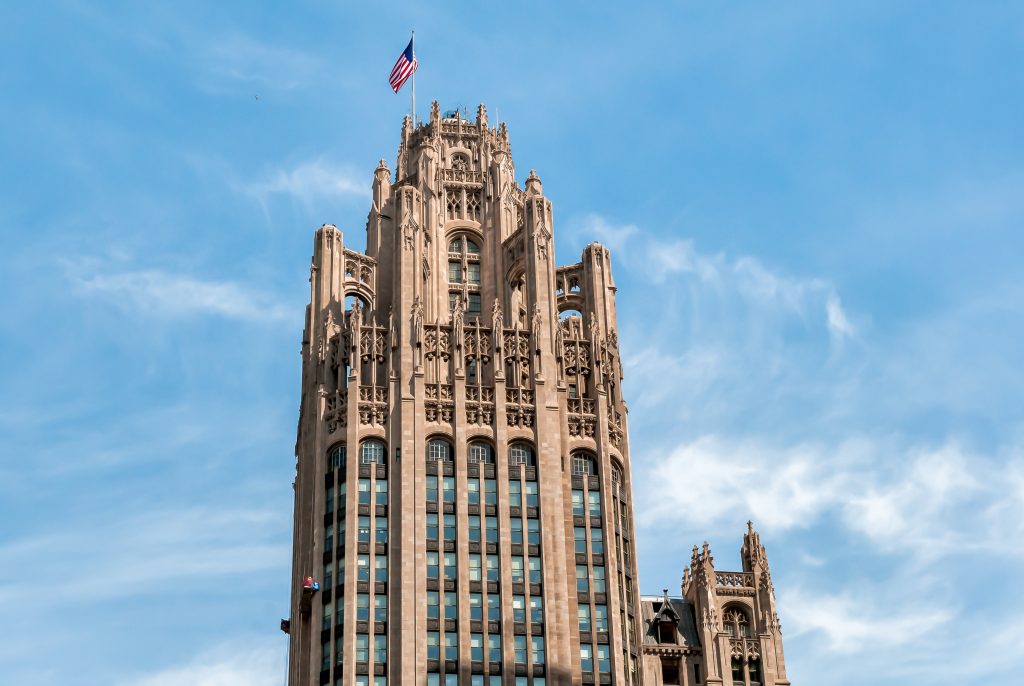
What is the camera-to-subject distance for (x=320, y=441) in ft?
432

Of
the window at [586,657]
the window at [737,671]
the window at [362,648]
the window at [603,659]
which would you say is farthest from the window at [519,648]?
the window at [737,671]

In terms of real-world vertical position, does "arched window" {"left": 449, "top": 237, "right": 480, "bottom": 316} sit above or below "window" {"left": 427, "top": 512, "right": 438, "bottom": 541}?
above

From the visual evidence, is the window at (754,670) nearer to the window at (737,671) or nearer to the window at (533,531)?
the window at (737,671)

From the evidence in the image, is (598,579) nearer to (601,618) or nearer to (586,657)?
(601,618)

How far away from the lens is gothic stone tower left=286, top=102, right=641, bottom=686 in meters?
123

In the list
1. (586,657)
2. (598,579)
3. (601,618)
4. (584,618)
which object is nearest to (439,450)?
(598,579)

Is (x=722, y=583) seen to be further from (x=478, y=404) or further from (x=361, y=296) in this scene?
(x=361, y=296)

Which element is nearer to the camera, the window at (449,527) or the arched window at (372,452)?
the window at (449,527)

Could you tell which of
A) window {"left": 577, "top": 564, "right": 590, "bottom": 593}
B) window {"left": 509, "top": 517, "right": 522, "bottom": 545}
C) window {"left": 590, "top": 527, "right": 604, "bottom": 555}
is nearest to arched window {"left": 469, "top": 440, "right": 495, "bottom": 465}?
window {"left": 509, "top": 517, "right": 522, "bottom": 545}

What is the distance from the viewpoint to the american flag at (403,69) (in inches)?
5925

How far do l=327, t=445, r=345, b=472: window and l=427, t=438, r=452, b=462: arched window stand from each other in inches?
255

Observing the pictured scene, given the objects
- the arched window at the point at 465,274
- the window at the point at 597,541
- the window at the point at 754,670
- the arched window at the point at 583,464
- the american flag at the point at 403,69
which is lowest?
the window at the point at 754,670

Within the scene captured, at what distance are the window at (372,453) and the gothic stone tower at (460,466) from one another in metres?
0.16

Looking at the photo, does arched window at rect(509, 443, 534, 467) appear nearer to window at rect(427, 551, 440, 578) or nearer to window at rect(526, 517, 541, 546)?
window at rect(526, 517, 541, 546)
